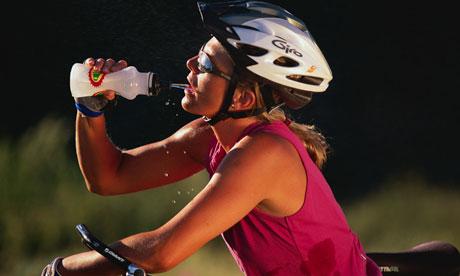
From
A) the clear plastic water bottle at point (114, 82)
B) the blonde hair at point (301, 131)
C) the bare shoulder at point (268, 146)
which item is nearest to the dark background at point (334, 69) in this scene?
the clear plastic water bottle at point (114, 82)

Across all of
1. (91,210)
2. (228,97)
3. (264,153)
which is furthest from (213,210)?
(91,210)

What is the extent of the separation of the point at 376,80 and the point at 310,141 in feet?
6.65

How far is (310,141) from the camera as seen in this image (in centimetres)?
336

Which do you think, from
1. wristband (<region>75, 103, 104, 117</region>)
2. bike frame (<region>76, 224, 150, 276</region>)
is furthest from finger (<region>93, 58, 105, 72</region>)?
bike frame (<region>76, 224, 150, 276</region>)

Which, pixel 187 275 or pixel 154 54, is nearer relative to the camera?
pixel 154 54

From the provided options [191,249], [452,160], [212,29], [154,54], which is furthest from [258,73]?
[452,160]

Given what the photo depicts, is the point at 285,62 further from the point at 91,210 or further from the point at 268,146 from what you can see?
the point at 91,210

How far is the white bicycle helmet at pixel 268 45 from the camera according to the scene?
3.17 m

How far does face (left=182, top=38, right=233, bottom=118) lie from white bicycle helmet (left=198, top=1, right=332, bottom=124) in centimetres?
3

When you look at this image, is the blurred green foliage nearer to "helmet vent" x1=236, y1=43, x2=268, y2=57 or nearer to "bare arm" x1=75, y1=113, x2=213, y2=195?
"bare arm" x1=75, y1=113, x2=213, y2=195

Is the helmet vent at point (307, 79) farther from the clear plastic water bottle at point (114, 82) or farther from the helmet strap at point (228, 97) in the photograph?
the clear plastic water bottle at point (114, 82)

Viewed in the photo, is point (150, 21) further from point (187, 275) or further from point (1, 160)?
point (187, 275)

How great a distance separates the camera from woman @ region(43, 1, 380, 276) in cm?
294

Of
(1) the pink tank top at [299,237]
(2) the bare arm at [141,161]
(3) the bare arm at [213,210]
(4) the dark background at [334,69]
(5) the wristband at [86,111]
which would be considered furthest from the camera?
(4) the dark background at [334,69]
